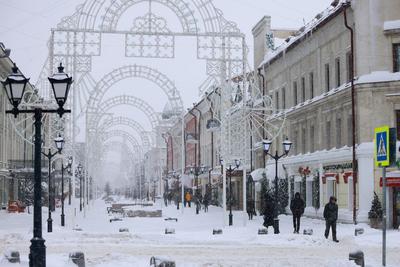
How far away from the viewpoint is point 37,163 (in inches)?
490

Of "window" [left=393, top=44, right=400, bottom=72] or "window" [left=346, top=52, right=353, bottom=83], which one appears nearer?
"window" [left=393, top=44, right=400, bottom=72]

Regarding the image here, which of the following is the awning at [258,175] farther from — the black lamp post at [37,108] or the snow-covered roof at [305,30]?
the black lamp post at [37,108]

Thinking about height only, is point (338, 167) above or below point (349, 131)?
below

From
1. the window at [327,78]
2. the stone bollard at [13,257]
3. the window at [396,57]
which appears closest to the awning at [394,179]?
the window at [396,57]

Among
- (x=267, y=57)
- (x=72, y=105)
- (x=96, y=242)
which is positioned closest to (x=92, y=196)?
(x=267, y=57)

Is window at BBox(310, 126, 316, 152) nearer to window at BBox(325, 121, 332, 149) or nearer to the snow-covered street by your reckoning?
window at BBox(325, 121, 332, 149)

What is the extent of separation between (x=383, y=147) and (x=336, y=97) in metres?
20.7

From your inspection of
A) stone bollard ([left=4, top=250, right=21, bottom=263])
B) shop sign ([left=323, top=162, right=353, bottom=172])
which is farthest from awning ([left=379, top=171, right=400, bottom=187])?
stone bollard ([left=4, top=250, right=21, bottom=263])

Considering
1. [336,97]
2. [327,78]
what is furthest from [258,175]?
[336,97]

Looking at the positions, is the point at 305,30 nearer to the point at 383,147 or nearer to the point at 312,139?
the point at 312,139

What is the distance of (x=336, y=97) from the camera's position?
35.5m

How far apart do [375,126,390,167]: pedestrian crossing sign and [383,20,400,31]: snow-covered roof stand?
58.0 feet

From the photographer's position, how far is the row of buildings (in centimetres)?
3203

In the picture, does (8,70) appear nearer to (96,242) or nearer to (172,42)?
(172,42)
